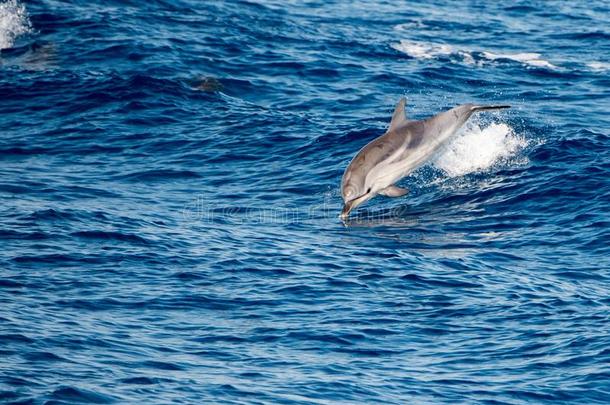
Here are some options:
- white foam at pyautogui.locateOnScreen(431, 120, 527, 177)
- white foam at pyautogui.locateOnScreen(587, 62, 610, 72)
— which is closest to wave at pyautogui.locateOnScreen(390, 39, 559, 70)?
white foam at pyautogui.locateOnScreen(587, 62, 610, 72)

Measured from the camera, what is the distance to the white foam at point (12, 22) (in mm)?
43156

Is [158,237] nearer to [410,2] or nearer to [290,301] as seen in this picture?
[290,301]

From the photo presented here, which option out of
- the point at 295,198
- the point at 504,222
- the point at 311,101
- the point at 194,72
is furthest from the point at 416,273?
the point at 194,72

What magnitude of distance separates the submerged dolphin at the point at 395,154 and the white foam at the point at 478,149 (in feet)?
33.7

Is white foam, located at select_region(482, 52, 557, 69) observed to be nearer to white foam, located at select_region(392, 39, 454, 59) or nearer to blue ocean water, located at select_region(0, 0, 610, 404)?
blue ocean water, located at select_region(0, 0, 610, 404)

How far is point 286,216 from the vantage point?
27375mm

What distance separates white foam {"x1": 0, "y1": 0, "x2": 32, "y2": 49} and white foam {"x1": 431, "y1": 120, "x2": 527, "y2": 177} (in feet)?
60.2

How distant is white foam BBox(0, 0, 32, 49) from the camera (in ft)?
142

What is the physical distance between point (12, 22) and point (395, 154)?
29075 mm

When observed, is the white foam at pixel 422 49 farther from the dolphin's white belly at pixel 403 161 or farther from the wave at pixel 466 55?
the dolphin's white belly at pixel 403 161

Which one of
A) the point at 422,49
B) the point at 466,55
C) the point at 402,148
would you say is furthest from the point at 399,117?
the point at 422,49

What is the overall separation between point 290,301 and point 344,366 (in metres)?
3.16

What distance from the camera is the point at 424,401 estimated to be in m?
17.5

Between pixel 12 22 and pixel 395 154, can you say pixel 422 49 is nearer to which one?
pixel 12 22
